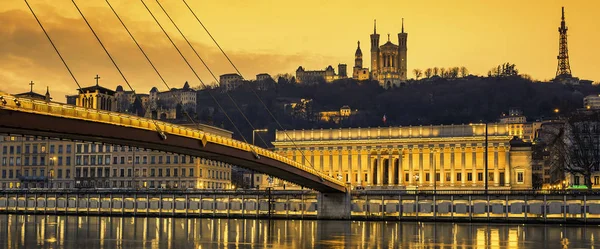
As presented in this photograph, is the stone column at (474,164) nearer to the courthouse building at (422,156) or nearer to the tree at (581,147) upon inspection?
the courthouse building at (422,156)

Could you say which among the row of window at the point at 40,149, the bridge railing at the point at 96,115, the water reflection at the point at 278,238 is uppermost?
the row of window at the point at 40,149

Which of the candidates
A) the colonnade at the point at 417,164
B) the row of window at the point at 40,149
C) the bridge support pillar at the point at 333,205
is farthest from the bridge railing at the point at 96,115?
the row of window at the point at 40,149

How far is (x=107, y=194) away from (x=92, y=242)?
6134 centimetres

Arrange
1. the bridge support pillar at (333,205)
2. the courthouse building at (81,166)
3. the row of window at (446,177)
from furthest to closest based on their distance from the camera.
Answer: the courthouse building at (81,166) < the row of window at (446,177) < the bridge support pillar at (333,205)

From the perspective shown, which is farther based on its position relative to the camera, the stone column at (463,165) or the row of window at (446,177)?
the stone column at (463,165)

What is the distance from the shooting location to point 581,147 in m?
132

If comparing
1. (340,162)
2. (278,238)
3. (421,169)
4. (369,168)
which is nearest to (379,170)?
(369,168)

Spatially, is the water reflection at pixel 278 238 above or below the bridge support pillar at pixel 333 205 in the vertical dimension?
below

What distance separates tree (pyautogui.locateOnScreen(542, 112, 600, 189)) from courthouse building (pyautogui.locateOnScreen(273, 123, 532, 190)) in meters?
10.3

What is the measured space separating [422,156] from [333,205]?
52129mm

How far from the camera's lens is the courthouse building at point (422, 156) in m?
158

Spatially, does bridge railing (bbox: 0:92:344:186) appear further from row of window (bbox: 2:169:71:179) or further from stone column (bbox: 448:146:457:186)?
row of window (bbox: 2:169:71:179)

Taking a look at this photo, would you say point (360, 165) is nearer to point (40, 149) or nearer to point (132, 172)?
point (132, 172)

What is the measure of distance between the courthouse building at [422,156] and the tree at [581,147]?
33.7ft
